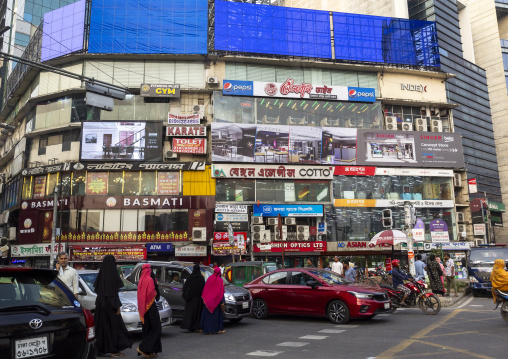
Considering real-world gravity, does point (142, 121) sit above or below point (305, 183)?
above

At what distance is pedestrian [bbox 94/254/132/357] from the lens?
7305mm

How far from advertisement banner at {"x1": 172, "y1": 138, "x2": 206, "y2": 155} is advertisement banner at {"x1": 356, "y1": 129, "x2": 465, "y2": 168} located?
13.1 metres

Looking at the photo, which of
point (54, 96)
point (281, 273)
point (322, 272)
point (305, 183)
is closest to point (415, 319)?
point (322, 272)

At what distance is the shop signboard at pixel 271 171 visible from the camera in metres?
32.8

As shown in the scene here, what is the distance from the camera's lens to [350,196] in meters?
34.8

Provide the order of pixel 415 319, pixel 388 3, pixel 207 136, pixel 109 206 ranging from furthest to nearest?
1. pixel 388 3
2. pixel 207 136
3. pixel 109 206
4. pixel 415 319

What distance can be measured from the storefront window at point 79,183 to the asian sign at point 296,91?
12758mm

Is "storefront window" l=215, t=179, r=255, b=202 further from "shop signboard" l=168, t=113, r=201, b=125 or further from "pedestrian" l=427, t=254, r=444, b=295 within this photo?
"pedestrian" l=427, t=254, r=444, b=295

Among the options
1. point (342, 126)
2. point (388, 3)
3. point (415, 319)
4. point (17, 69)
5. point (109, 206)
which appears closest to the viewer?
point (415, 319)

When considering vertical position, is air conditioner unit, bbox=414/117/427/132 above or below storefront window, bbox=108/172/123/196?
above

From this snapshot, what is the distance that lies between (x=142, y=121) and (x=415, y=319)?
2627 cm

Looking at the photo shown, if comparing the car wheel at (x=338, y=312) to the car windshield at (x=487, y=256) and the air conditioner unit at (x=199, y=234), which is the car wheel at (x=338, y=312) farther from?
the air conditioner unit at (x=199, y=234)

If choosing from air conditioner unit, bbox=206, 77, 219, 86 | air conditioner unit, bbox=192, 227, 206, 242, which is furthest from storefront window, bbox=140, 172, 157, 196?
air conditioner unit, bbox=206, 77, 219, 86

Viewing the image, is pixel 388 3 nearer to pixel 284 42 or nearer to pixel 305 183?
pixel 284 42
